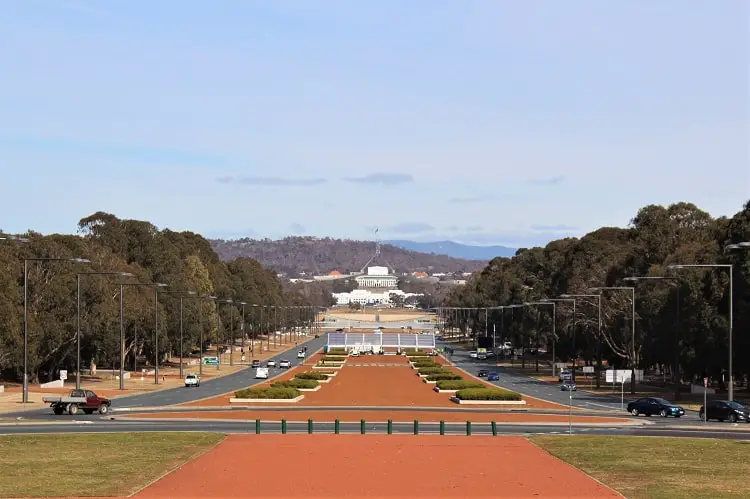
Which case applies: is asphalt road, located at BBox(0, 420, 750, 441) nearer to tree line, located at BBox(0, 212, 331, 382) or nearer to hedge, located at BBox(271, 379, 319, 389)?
tree line, located at BBox(0, 212, 331, 382)

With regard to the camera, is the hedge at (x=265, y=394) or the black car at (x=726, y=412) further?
the hedge at (x=265, y=394)

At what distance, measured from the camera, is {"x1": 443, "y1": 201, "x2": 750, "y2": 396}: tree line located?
322ft

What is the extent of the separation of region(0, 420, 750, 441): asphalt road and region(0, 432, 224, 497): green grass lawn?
5327 mm

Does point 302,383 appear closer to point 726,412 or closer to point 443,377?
point 443,377

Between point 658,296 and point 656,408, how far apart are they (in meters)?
38.9

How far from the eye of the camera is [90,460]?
44875 mm

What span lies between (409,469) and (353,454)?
230 inches

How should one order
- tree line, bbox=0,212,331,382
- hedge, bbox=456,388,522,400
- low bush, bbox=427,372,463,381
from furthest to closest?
low bush, bbox=427,372,463,381, tree line, bbox=0,212,331,382, hedge, bbox=456,388,522,400

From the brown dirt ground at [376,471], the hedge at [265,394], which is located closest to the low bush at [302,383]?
the hedge at [265,394]

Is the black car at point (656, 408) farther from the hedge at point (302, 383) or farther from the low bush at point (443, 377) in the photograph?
the hedge at point (302, 383)

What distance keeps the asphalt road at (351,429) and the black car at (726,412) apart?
8.08m

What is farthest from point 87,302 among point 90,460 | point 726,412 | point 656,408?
point 90,460

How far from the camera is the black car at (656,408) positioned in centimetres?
7900

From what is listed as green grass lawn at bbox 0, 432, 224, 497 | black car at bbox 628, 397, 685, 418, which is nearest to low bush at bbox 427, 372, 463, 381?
black car at bbox 628, 397, 685, 418
